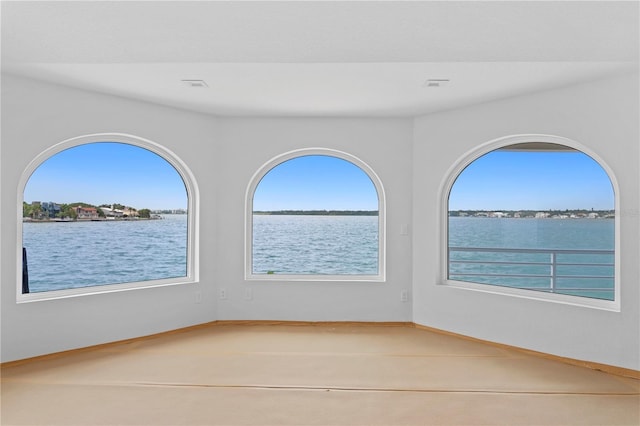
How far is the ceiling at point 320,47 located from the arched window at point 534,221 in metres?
0.77

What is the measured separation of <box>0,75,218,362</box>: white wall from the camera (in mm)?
3432

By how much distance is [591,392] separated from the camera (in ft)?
9.78

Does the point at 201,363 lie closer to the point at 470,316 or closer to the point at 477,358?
the point at 477,358

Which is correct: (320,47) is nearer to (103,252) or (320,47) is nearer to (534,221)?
(534,221)

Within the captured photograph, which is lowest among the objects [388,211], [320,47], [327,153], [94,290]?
[94,290]

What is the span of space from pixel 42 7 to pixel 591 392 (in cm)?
437

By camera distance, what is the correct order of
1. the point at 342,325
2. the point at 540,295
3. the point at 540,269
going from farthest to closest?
the point at 342,325, the point at 540,269, the point at 540,295

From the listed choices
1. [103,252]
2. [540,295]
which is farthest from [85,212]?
[540,295]

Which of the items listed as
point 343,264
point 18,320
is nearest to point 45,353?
point 18,320

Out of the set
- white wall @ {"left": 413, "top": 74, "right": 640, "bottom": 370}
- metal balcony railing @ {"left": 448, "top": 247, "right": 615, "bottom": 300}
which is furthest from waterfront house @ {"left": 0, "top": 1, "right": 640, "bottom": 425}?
metal balcony railing @ {"left": 448, "top": 247, "right": 615, "bottom": 300}

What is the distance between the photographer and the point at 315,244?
16.5ft

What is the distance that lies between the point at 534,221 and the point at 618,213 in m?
0.85

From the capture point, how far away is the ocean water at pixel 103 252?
376 centimetres

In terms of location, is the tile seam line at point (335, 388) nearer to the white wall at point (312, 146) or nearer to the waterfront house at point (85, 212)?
the waterfront house at point (85, 212)
